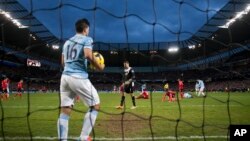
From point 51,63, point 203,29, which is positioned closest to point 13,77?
point 51,63

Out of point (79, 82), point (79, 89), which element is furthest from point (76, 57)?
point (79, 89)

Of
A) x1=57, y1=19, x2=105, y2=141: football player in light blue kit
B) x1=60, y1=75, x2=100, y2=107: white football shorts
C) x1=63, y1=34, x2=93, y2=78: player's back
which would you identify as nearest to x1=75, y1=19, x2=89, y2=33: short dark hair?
x1=57, y1=19, x2=105, y2=141: football player in light blue kit

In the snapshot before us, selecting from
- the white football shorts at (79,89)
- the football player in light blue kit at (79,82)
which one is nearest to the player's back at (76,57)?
the football player in light blue kit at (79,82)

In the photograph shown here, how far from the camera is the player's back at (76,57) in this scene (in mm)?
5309

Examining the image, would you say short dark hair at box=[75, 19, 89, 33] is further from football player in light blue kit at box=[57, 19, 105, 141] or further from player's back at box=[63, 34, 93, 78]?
player's back at box=[63, 34, 93, 78]

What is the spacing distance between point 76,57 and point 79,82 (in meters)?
0.43

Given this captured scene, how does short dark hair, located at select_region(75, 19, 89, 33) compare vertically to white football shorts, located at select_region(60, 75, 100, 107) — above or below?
above

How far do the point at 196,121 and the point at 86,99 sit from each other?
4307mm

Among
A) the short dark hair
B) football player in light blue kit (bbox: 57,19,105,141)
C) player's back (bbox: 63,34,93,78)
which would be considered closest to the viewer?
football player in light blue kit (bbox: 57,19,105,141)

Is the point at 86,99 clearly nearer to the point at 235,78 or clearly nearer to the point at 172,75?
the point at 235,78

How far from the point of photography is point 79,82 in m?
5.24

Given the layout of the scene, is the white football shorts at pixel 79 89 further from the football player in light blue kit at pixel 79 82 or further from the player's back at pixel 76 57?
the player's back at pixel 76 57

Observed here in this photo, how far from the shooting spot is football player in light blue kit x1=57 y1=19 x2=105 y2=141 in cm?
520

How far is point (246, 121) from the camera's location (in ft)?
28.0
